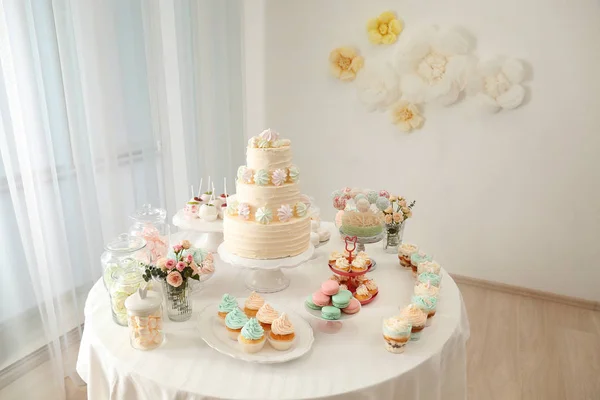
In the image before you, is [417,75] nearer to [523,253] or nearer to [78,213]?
[523,253]

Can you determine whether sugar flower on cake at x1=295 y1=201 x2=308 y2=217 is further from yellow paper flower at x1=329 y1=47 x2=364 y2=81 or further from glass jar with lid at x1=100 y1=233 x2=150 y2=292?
yellow paper flower at x1=329 y1=47 x2=364 y2=81

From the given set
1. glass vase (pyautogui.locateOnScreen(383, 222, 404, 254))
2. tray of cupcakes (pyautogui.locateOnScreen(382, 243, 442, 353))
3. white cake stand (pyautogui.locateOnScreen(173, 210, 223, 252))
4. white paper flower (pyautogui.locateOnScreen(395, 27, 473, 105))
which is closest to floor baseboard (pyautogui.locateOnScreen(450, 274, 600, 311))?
white paper flower (pyautogui.locateOnScreen(395, 27, 473, 105))

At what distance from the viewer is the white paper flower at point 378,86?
326cm

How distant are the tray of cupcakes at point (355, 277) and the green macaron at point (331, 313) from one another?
143 mm

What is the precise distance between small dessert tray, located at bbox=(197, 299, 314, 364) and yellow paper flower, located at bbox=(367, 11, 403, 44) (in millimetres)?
2396

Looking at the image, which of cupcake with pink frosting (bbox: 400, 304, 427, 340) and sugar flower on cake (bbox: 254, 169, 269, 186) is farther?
sugar flower on cake (bbox: 254, 169, 269, 186)

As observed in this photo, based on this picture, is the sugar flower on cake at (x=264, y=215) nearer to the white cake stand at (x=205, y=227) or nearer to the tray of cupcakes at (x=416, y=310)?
the white cake stand at (x=205, y=227)

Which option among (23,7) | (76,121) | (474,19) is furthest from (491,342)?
(23,7)

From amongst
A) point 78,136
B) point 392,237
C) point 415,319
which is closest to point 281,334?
point 415,319

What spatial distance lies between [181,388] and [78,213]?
1.61 metres

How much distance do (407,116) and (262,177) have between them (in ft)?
6.65

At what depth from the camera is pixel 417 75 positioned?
10.4 feet

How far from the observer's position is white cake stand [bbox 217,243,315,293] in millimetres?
1560

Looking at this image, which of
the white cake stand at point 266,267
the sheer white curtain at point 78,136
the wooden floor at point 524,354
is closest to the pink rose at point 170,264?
the white cake stand at point 266,267
